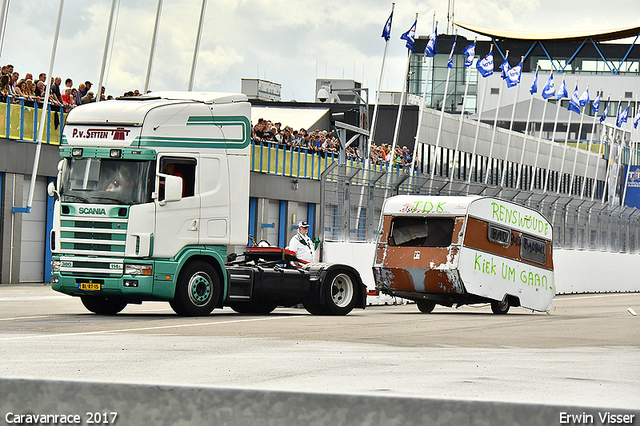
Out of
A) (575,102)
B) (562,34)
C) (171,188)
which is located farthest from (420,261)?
(562,34)

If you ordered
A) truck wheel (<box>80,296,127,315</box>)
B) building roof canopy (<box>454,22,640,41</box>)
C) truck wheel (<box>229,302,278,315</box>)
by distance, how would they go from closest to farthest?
truck wheel (<box>80,296,127,315</box>)
truck wheel (<box>229,302,278,315</box>)
building roof canopy (<box>454,22,640,41</box>)

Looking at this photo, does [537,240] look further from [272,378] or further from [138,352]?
[272,378]

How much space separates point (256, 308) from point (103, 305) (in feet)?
9.94

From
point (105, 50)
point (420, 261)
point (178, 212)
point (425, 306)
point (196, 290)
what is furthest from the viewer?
point (105, 50)

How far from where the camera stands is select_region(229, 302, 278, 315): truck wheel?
1988 centimetres

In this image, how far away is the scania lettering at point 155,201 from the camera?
55.3ft

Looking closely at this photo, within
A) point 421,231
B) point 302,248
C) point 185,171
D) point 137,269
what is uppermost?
point 185,171

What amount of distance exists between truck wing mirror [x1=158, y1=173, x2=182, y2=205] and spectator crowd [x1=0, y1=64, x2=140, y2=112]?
1171 centimetres

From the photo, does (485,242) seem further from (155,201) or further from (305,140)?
(305,140)

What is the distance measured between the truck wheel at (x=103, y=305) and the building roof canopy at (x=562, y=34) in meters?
90.8

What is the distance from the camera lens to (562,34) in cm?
10831

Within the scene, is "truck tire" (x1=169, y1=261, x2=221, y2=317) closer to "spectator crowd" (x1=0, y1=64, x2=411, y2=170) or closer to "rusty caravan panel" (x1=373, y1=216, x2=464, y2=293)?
"rusty caravan panel" (x1=373, y1=216, x2=464, y2=293)

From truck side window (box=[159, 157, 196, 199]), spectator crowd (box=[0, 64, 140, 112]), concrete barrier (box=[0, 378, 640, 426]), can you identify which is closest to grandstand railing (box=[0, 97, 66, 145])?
spectator crowd (box=[0, 64, 140, 112])

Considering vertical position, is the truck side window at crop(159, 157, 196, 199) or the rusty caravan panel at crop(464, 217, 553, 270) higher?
the truck side window at crop(159, 157, 196, 199)
